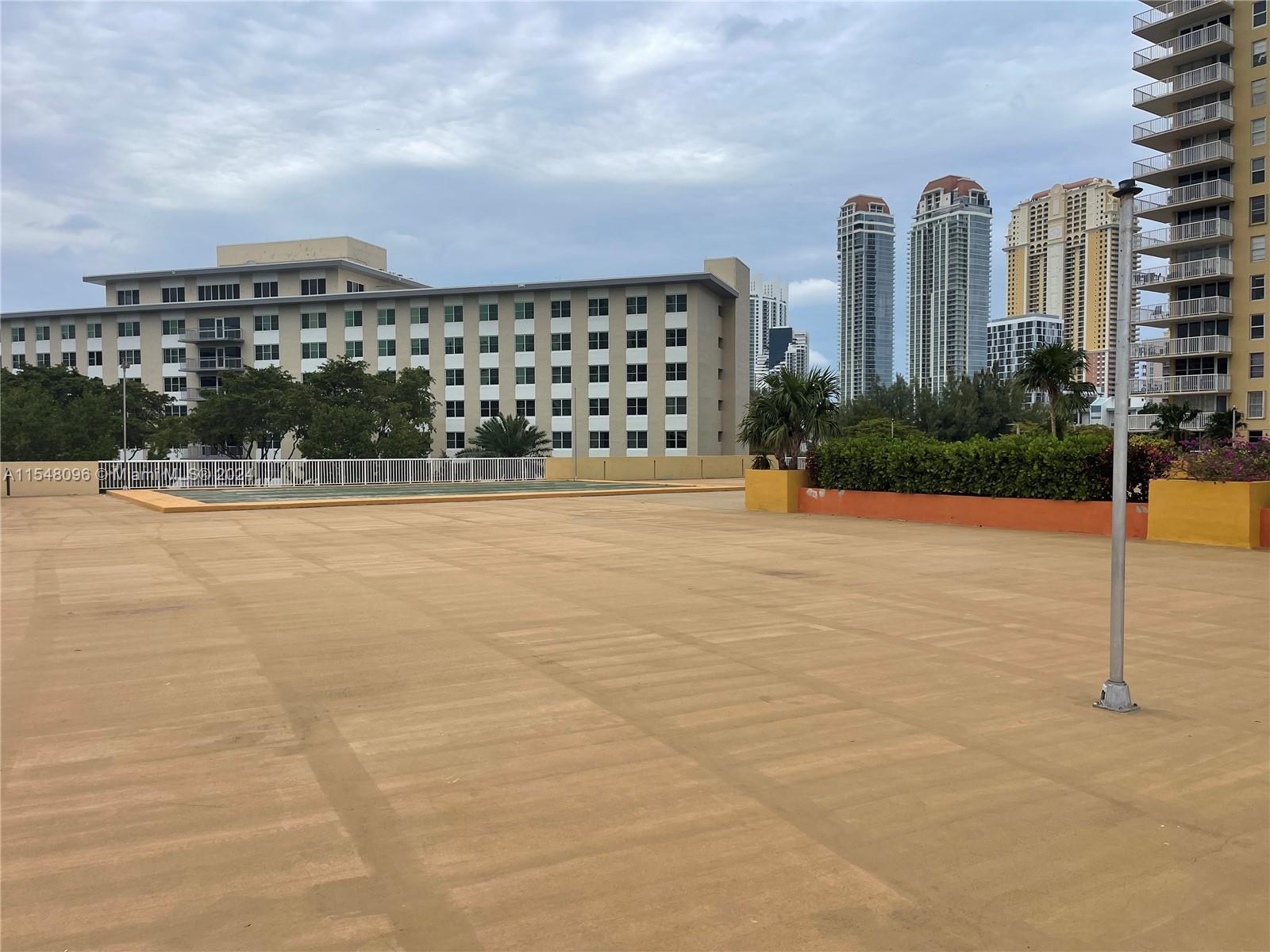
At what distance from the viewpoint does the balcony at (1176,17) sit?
58688 mm

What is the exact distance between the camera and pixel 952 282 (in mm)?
172750

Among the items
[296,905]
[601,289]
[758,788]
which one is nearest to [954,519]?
[758,788]

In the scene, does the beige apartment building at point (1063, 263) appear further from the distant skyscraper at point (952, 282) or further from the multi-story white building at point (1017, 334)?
the distant skyscraper at point (952, 282)

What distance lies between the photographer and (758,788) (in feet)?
15.1

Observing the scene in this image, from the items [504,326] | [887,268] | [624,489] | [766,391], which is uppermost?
[887,268]

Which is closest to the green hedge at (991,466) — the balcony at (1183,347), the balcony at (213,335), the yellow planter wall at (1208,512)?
the yellow planter wall at (1208,512)

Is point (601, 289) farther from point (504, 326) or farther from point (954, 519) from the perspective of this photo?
point (954, 519)

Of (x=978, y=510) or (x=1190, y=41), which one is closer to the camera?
(x=978, y=510)

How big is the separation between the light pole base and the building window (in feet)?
291

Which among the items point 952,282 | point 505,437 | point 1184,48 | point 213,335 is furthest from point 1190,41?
point 952,282

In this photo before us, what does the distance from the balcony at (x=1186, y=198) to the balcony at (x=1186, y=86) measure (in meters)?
5.61

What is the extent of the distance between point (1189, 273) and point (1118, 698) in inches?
2601

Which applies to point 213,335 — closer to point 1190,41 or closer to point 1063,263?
point 1190,41

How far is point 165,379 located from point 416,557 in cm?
8103
